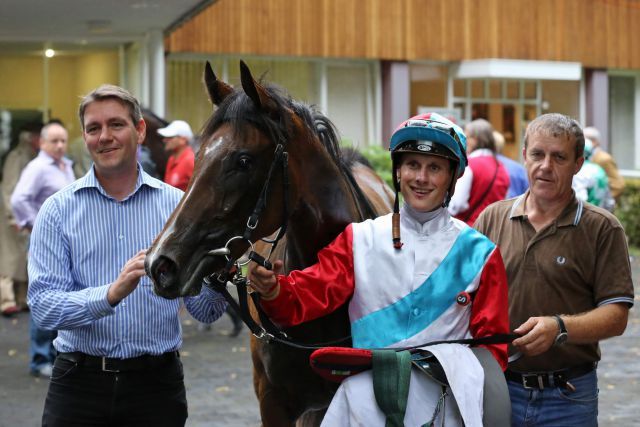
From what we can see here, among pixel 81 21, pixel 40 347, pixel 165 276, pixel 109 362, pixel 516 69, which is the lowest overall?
pixel 40 347

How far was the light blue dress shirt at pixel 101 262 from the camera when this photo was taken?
3.77 m

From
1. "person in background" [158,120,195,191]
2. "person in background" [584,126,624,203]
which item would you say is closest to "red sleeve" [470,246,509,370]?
"person in background" [158,120,195,191]

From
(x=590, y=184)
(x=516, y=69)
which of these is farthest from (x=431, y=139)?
(x=516, y=69)

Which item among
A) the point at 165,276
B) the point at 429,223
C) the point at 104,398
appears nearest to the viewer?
the point at 165,276

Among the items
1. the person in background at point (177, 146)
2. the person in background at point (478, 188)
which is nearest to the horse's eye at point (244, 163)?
the person in background at point (478, 188)

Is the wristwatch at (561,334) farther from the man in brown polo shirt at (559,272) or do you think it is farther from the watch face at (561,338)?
the man in brown polo shirt at (559,272)

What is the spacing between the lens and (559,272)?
3.87 meters

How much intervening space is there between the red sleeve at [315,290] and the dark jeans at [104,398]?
76cm

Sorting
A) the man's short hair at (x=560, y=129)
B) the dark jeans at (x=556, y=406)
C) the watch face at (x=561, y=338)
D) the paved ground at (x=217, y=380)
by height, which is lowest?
the paved ground at (x=217, y=380)

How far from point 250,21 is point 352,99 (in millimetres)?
2837

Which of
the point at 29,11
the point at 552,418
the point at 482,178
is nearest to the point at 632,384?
the point at 482,178

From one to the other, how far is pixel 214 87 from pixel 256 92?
198 mm

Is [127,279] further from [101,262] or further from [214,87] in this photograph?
[214,87]

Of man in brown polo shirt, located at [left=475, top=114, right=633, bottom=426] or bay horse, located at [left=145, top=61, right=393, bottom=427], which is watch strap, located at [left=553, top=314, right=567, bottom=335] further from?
bay horse, located at [left=145, top=61, right=393, bottom=427]
